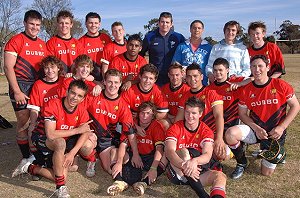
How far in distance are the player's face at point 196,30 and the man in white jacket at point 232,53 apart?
0.44m

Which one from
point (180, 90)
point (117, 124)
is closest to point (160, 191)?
point (117, 124)

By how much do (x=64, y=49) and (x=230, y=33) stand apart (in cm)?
303

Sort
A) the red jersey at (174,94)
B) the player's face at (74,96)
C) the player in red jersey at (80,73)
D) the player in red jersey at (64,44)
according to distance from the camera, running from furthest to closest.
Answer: the player in red jersey at (64,44), the red jersey at (174,94), the player in red jersey at (80,73), the player's face at (74,96)

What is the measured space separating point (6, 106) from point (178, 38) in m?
8.00

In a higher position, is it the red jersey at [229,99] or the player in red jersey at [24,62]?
the player in red jersey at [24,62]

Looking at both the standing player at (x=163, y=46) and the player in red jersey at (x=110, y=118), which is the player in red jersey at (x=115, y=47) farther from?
the player in red jersey at (x=110, y=118)

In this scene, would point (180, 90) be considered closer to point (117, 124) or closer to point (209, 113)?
point (209, 113)

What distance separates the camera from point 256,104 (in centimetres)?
569

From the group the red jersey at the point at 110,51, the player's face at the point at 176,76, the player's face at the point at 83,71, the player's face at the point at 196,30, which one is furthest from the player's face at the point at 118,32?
the player's face at the point at 176,76

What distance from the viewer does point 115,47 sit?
22.8ft

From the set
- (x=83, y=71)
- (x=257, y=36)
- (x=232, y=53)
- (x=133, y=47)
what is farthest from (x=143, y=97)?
(x=257, y=36)

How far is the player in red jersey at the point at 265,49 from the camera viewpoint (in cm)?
665

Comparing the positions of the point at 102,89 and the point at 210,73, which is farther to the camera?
the point at 210,73

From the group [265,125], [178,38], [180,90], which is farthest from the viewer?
[178,38]
